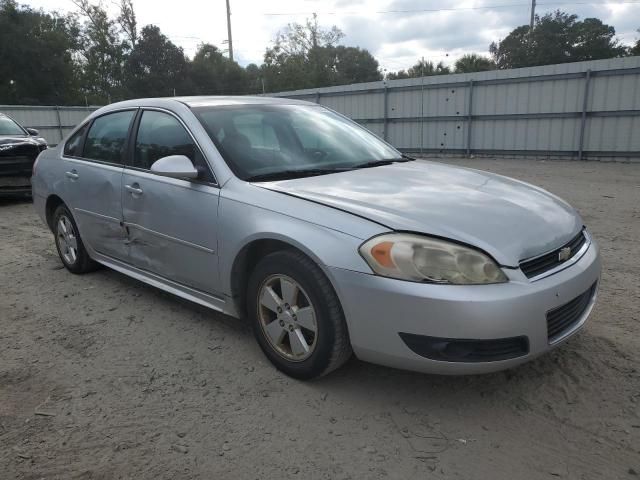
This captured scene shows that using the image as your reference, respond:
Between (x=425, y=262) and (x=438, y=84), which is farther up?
(x=438, y=84)

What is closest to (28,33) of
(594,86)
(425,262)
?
(594,86)

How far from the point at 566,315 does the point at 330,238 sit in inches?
47.5

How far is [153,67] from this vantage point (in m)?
46.8

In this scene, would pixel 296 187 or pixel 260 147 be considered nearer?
pixel 296 187

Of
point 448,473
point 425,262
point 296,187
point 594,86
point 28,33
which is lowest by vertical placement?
point 448,473

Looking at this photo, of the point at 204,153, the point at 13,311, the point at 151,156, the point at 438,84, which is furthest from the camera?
the point at 438,84

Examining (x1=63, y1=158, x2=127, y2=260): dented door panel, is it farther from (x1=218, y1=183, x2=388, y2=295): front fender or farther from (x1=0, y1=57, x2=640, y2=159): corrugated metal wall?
(x1=0, y1=57, x2=640, y2=159): corrugated metal wall

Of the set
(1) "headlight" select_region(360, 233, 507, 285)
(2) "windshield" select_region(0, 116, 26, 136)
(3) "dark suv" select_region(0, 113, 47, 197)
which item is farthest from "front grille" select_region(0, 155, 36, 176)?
(1) "headlight" select_region(360, 233, 507, 285)

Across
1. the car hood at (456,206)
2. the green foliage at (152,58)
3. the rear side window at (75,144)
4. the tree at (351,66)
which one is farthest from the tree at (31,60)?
the car hood at (456,206)

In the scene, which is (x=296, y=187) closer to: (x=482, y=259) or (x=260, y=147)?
(x=260, y=147)

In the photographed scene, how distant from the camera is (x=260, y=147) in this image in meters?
3.35

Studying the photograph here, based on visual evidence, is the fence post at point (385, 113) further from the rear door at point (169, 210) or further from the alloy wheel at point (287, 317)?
the alloy wheel at point (287, 317)

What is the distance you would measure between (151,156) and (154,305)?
3.85ft

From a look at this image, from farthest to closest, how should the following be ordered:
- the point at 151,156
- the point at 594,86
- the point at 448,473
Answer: the point at 594,86 → the point at 151,156 → the point at 448,473
